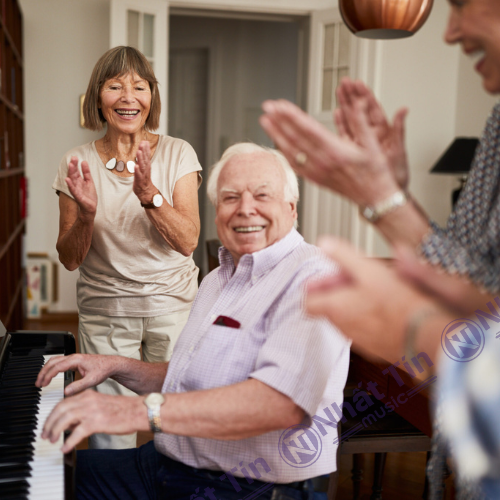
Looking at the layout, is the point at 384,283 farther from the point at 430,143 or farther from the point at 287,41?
the point at 287,41

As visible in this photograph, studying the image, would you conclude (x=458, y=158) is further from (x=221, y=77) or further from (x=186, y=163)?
(x=186, y=163)

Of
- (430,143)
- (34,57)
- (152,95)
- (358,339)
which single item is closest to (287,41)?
(430,143)

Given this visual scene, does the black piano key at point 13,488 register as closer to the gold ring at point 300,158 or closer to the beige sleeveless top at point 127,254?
the gold ring at point 300,158

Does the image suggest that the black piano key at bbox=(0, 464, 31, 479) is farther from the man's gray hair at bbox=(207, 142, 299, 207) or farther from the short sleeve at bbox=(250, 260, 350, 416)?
the man's gray hair at bbox=(207, 142, 299, 207)

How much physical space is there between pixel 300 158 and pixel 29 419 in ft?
2.79

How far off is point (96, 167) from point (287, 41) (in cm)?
491

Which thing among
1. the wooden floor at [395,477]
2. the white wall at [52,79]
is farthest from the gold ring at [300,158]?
the white wall at [52,79]

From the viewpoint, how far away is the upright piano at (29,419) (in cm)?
98

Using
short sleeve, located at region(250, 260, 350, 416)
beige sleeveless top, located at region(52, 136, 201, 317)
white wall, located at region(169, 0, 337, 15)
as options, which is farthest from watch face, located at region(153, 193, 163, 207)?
white wall, located at region(169, 0, 337, 15)

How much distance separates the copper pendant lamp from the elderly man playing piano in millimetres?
573

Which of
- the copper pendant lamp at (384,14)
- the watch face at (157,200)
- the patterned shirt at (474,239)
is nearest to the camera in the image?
the patterned shirt at (474,239)

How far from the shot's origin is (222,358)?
4.02 ft

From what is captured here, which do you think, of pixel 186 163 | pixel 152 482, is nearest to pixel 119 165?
pixel 186 163

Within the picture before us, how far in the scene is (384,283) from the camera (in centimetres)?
61
